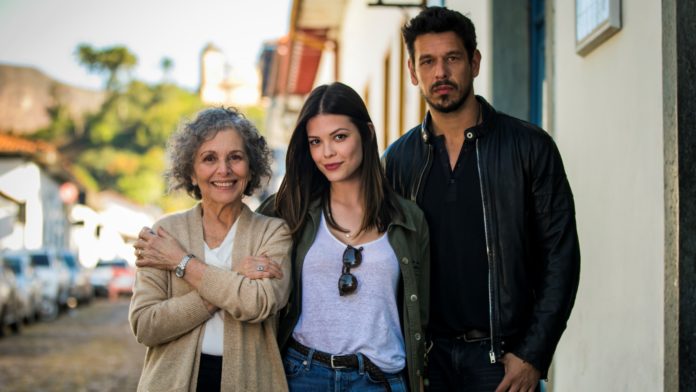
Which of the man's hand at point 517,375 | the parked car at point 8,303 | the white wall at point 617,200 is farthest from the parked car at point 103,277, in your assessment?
the man's hand at point 517,375

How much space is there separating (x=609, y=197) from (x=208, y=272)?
5.83 ft

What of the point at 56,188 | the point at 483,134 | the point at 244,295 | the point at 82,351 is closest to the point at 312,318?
the point at 244,295

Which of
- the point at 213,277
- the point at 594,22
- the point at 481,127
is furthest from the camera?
the point at 594,22

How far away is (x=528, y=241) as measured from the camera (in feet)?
12.8

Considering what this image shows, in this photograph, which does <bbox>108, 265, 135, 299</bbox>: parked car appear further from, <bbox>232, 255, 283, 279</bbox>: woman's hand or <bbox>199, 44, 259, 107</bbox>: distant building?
<bbox>232, 255, 283, 279</bbox>: woman's hand

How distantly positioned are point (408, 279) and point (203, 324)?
2.48 feet

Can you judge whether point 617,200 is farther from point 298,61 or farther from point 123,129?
point 123,129

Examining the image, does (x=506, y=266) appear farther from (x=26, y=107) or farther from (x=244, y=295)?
(x=26, y=107)

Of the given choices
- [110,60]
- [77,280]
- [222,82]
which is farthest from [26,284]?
[110,60]

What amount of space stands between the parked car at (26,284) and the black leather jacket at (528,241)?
2090cm

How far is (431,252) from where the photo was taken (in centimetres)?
396

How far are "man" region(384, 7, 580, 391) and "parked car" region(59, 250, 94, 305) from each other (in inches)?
1279

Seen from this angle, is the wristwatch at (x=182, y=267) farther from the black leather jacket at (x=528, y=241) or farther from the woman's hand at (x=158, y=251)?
the black leather jacket at (x=528, y=241)

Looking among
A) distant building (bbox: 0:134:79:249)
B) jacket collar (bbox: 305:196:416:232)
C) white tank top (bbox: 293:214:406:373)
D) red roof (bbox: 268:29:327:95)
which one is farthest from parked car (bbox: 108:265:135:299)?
white tank top (bbox: 293:214:406:373)
